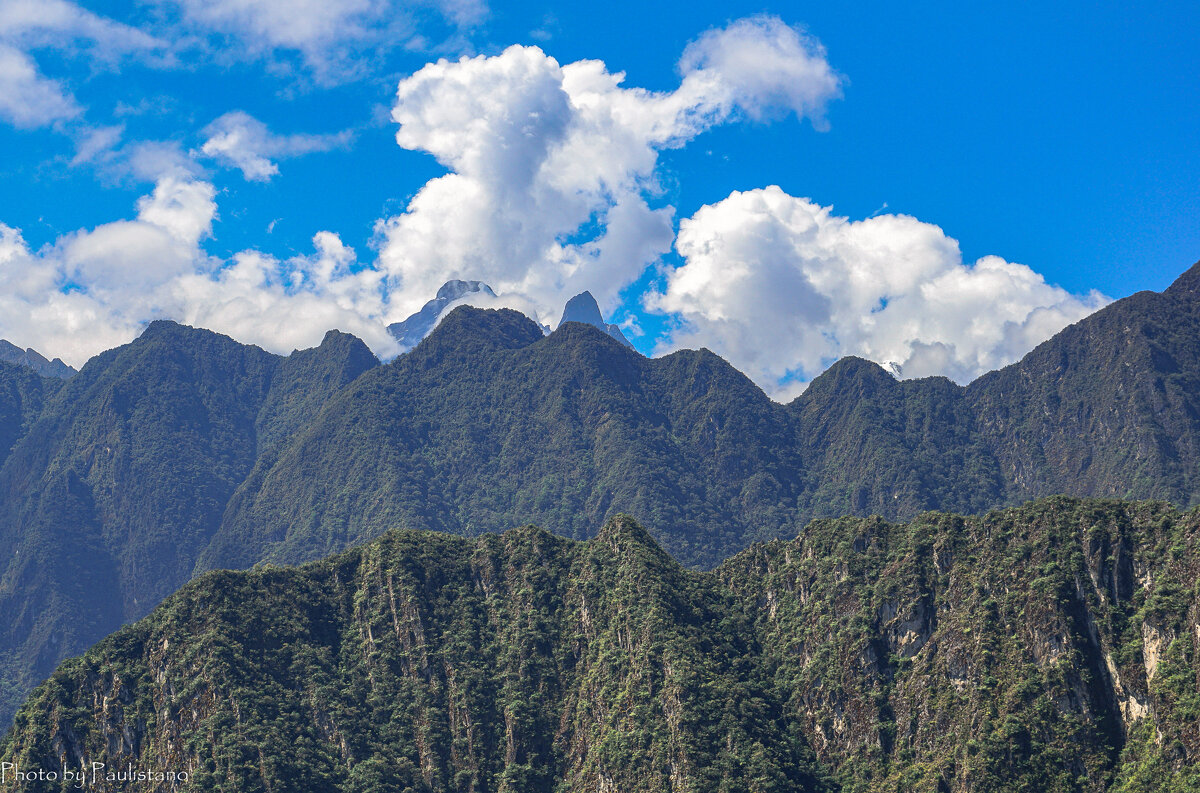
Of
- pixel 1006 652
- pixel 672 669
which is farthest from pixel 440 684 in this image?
pixel 1006 652

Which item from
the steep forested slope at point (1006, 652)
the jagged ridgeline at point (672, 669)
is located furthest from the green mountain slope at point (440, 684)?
the steep forested slope at point (1006, 652)

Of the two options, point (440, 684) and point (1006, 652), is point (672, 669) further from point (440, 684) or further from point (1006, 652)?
point (1006, 652)

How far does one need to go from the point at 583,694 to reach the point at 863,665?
1525 inches

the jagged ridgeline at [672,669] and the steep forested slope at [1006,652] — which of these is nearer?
the steep forested slope at [1006,652]

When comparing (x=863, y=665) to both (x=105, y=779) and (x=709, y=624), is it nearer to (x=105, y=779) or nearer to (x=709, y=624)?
(x=709, y=624)

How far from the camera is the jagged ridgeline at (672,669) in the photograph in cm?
12888

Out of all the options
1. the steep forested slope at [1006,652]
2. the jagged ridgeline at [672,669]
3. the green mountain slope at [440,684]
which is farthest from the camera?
the green mountain slope at [440,684]

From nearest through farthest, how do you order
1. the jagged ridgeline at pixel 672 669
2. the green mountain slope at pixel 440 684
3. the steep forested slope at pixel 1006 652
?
1. the steep forested slope at pixel 1006 652
2. the jagged ridgeline at pixel 672 669
3. the green mountain slope at pixel 440 684

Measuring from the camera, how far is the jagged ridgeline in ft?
423

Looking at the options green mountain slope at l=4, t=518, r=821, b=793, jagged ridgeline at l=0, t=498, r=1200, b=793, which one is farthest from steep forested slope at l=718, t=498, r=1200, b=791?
green mountain slope at l=4, t=518, r=821, b=793

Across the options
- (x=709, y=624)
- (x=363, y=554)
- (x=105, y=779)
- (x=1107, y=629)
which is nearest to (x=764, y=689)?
(x=709, y=624)

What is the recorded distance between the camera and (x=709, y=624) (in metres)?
170

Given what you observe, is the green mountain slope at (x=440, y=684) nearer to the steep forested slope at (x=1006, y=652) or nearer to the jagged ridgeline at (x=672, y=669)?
the jagged ridgeline at (x=672, y=669)

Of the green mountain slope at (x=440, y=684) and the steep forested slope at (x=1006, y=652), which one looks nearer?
the steep forested slope at (x=1006, y=652)
